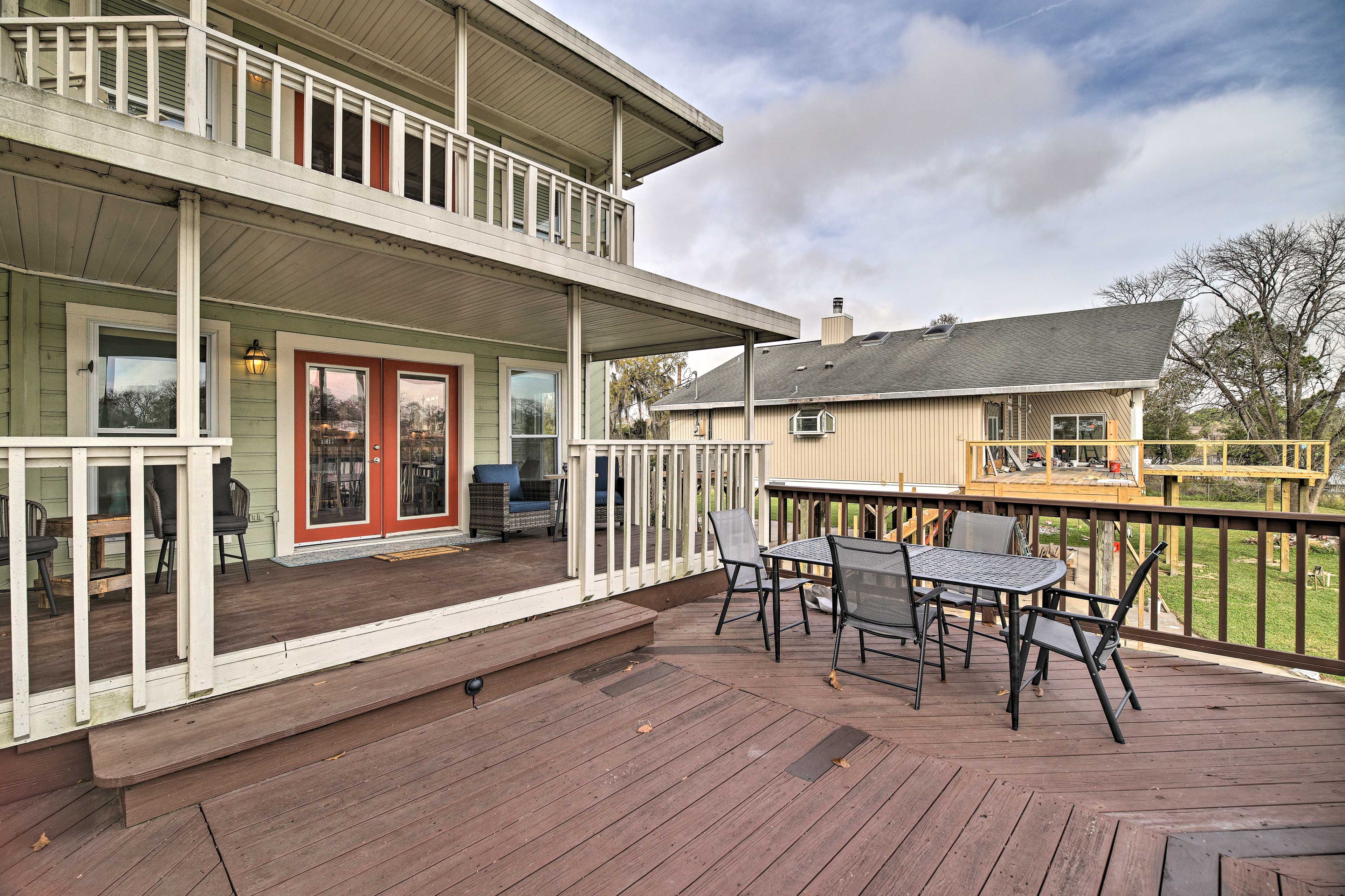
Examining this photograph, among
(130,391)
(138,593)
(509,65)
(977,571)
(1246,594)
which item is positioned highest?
(509,65)

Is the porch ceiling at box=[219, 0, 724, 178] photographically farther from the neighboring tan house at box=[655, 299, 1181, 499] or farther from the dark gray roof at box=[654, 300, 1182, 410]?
the dark gray roof at box=[654, 300, 1182, 410]

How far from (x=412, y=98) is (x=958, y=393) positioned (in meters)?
12.8

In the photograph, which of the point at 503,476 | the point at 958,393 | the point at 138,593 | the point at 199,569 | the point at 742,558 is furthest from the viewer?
the point at 958,393

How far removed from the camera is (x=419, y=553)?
524 centimetres

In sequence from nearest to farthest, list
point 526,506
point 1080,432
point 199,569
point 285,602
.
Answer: point 199,569, point 285,602, point 526,506, point 1080,432

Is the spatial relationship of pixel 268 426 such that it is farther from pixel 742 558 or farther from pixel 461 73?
pixel 742 558

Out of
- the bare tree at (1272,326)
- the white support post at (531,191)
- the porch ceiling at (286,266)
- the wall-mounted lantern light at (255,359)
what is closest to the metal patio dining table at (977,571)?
the porch ceiling at (286,266)

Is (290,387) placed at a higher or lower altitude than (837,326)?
lower

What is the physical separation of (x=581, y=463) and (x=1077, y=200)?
16314 millimetres

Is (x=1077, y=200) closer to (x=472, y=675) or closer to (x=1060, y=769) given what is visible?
(x=1060, y=769)

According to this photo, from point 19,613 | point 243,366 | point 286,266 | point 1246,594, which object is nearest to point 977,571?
point 19,613

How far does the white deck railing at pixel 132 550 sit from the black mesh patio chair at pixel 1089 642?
148 inches

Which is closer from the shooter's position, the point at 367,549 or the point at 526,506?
the point at 367,549

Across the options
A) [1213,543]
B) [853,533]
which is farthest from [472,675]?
[1213,543]
